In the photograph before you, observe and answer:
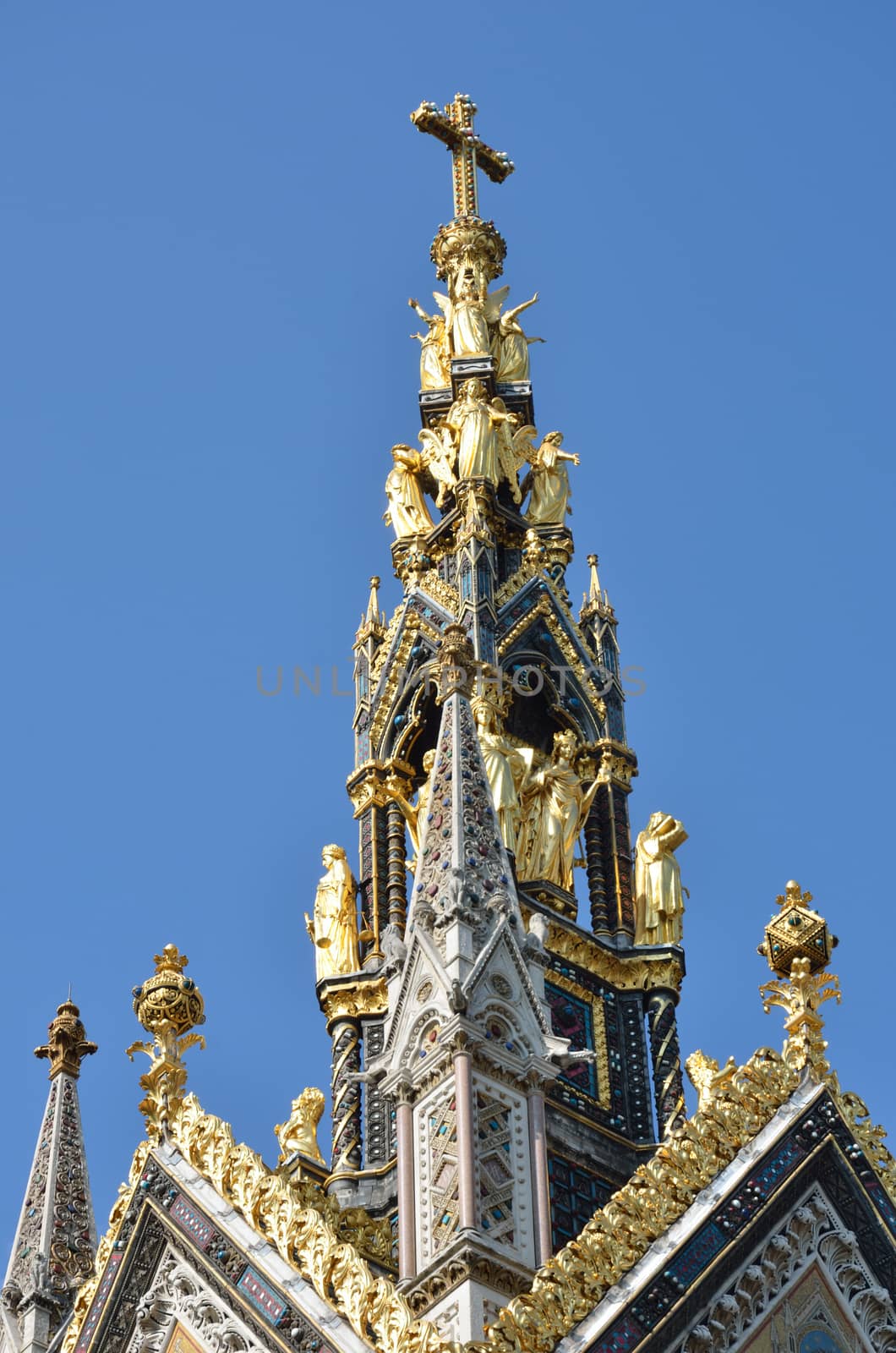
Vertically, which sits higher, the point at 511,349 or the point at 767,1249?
the point at 511,349

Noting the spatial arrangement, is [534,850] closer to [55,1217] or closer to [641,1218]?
[55,1217]

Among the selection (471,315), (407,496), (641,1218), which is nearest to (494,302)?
(471,315)

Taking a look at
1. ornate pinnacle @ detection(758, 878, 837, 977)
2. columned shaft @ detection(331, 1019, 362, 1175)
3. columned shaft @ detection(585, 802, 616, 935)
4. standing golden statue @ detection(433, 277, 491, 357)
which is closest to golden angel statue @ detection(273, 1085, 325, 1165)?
columned shaft @ detection(331, 1019, 362, 1175)

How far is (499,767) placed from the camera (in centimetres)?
3173

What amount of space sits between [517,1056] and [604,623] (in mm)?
13486

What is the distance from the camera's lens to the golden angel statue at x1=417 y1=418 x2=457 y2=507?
3697 cm

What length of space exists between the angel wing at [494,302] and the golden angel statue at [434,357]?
24.9 inches

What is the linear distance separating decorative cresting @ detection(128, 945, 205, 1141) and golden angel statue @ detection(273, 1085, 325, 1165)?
4.44 m

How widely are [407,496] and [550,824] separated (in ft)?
20.7

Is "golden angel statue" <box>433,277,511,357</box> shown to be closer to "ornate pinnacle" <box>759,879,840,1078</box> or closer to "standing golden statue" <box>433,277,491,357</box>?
"standing golden statue" <box>433,277,491,357</box>

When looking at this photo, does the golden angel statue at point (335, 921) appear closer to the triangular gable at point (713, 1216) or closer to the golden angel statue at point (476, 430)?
the golden angel statue at point (476, 430)

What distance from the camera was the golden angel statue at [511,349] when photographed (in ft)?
127

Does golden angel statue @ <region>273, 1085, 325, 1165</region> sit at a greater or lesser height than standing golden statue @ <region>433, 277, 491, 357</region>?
lesser

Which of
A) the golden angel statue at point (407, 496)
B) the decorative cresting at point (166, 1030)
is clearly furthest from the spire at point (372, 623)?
the decorative cresting at point (166, 1030)
